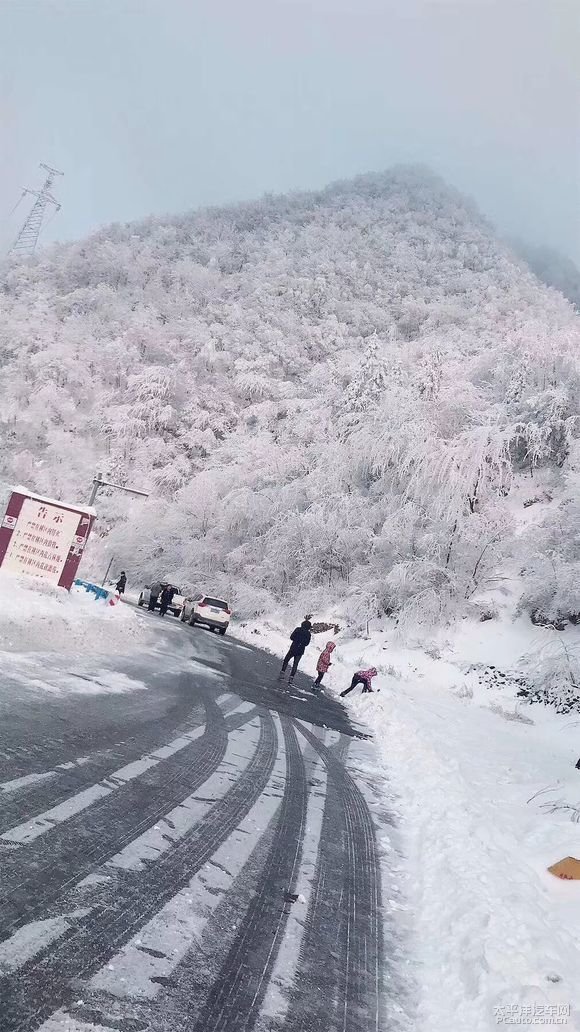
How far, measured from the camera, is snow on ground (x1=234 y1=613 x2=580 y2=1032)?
3.58m

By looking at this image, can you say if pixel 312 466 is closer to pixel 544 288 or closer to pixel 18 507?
pixel 18 507

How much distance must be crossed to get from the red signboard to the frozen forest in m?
15.1

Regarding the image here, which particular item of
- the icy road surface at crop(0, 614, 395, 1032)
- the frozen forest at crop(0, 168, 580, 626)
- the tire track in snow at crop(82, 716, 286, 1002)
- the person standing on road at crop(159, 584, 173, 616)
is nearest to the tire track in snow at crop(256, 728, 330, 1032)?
the icy road surface at crop(0, 614, 395, 1032)

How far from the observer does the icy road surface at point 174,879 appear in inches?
109

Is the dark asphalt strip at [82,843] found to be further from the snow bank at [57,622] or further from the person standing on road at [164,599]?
the person standing on road at [164,599]

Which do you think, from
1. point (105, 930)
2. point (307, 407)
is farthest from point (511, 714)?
point (307, 407)

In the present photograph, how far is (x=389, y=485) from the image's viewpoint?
32875 millimetres

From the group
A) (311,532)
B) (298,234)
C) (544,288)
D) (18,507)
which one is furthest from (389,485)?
(298,234)

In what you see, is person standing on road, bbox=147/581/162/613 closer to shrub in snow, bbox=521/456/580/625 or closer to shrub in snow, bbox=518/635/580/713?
shrub in snow, bbox=521/456/580/625

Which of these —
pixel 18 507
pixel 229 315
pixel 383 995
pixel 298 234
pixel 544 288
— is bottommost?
pixel 383 995

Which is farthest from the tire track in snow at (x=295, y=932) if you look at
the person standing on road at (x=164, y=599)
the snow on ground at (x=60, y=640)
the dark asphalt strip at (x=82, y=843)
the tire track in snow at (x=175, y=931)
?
the person standing on road at (x=164, y=599)

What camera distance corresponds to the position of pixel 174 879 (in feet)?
12.9

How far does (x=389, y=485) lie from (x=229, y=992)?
101 feet

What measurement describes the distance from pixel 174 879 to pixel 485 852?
3.61 metres
